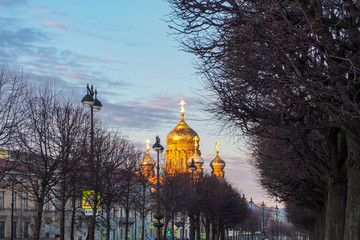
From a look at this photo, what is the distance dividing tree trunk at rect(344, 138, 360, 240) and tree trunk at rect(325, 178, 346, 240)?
4.11m

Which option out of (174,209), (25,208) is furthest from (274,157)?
(25,208)

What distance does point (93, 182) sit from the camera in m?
37.3

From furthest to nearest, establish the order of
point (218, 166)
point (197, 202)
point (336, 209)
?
point (218, 166), point (197, 202), point (336, 209)

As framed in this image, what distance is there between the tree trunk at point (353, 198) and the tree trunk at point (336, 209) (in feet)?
13.5

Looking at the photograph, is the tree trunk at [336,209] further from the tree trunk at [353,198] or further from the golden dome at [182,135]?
the golden dome at [182,135]

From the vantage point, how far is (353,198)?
58.6ft

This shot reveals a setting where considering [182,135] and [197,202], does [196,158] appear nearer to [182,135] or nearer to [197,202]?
[182,135]

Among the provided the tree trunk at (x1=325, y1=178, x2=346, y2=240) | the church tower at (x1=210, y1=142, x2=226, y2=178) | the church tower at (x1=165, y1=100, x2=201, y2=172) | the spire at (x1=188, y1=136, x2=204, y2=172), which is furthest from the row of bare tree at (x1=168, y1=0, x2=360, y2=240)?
the church tower at (x1=210, y1=142, x2=226, y2=178)

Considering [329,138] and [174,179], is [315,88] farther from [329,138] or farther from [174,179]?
[174,179]

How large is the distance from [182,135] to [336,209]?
124m

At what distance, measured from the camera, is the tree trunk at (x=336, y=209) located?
73.6 feet

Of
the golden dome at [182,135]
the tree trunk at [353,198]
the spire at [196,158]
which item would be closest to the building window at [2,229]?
the spire at [196,158]

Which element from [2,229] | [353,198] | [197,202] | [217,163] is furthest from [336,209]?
[217,163]

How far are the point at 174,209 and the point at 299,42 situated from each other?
49966 mm
